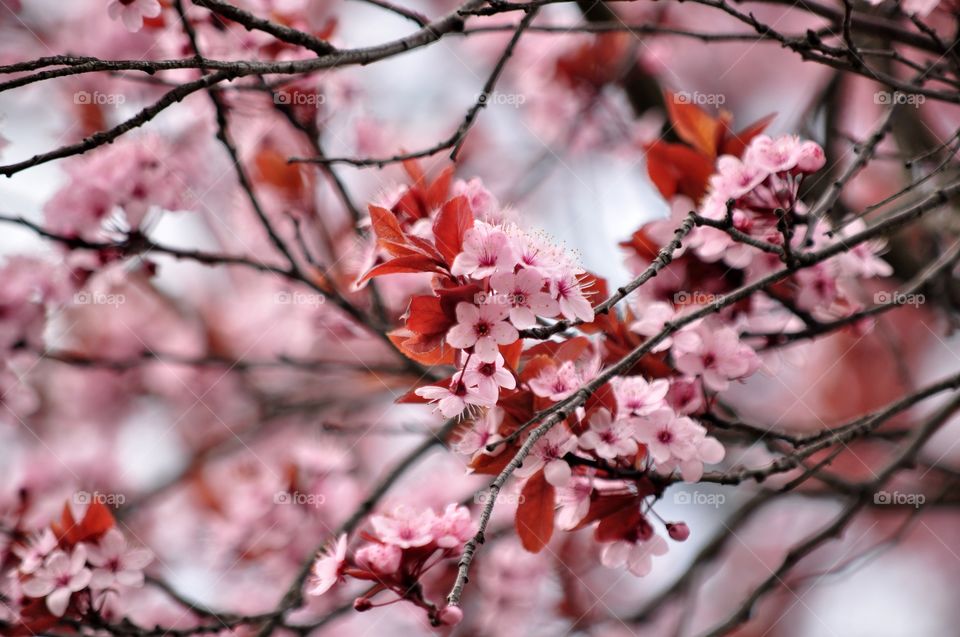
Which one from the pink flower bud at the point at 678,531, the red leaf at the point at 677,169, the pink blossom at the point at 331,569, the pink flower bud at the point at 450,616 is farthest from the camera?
the red leaf at the point at 677,169

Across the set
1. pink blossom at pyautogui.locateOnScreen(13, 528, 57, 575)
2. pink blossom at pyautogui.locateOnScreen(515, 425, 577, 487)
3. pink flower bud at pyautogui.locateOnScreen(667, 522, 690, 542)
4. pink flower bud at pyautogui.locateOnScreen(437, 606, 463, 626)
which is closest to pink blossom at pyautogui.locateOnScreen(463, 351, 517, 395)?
pink blossom at pyautogui.locateOnScreen(515, 425, 577, 487)

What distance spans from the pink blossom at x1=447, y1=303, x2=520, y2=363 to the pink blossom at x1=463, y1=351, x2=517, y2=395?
5 cm

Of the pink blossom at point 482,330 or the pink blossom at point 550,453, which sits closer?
the pink blossom at point 482,330

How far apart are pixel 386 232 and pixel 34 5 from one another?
341 centimetres

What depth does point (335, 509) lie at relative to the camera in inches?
114

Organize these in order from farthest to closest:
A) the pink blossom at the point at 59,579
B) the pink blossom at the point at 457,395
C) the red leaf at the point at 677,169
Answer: the red leaf at the point at 677,169 → the pink blossom at the point at 59,579 → the pink blossom at the point at 457,395

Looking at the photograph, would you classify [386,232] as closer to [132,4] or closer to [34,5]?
[132,4]

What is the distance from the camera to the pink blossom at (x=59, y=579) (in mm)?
1751

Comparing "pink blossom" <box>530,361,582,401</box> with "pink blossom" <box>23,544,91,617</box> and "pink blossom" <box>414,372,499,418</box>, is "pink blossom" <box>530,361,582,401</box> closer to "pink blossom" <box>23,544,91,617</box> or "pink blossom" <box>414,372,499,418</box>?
"pink blossom" <box>414,372,499,418</box>

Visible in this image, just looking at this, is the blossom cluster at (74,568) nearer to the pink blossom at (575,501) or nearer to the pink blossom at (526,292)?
the pink blossom at (575,501)

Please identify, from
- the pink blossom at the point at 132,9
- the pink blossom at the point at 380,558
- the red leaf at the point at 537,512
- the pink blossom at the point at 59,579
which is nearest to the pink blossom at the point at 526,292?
the red leaf at the point at 537,512

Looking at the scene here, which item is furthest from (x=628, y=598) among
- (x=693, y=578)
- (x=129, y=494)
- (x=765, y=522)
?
(x=129, y=494)

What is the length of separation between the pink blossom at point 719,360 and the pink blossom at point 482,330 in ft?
1.50

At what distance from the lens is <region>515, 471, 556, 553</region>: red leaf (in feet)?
4.98
